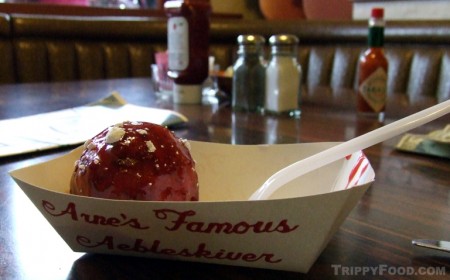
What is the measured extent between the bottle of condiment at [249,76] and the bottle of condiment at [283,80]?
28mm

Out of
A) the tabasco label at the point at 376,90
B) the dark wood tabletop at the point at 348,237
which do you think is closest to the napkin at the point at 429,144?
the dark wood tabletop at the point at 348,237

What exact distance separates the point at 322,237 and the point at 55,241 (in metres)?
0.20

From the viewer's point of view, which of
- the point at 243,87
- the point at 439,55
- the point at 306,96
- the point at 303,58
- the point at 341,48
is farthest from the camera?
the point at 303,58

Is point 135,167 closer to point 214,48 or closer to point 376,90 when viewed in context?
point 376,90

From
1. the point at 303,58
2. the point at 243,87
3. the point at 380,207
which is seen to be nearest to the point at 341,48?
the point at 303,58

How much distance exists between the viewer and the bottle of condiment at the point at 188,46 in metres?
1.18

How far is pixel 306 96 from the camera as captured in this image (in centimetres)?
138

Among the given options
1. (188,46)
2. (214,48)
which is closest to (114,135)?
(188,46)

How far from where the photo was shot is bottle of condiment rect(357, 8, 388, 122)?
1029 mm

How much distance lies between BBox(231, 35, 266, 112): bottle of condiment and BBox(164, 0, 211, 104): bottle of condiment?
0.14m

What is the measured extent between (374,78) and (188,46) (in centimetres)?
43

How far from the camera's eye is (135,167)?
0.34m

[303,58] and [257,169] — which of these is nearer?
[257,169]

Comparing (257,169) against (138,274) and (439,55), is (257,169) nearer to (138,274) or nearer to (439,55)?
(138,274)
